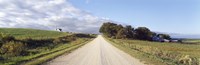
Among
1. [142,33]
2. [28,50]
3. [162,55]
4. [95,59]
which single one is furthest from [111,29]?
[95,59]

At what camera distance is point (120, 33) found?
144875 millimetres

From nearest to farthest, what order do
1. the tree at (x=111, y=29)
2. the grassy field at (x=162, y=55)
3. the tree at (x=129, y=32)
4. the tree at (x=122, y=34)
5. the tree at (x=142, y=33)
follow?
1. the grassy field at (x=162, y=55)
2. the tree at (x=122, y=34)
3. the tree at (x=129, y=32)
4. the tree at (x=142, y=33)
5. the tree at (x=111, y=29)

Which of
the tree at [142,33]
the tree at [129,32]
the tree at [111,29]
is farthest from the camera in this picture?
the tree at [111,29]

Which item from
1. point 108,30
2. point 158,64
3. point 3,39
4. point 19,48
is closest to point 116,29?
point 108,30

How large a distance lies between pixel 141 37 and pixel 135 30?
14.4 ft

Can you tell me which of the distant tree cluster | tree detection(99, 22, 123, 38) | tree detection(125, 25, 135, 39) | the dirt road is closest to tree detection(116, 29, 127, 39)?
the distant tree cluster

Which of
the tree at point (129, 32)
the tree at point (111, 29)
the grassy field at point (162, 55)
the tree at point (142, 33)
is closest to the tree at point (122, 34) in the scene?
the tree at point (129, 32)

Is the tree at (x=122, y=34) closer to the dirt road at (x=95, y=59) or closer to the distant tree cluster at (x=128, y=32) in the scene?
the distant tree cluster at (x=128, y=32)

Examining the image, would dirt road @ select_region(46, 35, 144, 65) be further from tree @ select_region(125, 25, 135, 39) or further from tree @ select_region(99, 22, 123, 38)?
tree @ select_region(99, 22, 123, 38)

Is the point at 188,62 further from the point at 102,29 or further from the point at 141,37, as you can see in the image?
the point at 102,29

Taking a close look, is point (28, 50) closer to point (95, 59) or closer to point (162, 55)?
point (162, 55)

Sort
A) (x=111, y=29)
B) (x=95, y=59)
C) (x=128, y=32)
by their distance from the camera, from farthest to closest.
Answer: (x=111, y=29) < (x=128, y=32) < (x=95, y=59)

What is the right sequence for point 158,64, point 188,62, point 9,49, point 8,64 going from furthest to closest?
point 9,49, point 188,62, point 158,64, point 8,64

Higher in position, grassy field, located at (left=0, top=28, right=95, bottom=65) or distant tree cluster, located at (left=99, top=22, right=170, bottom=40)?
distant tree cluster, located at (left=99, top=22, right=170, bottom=40)
